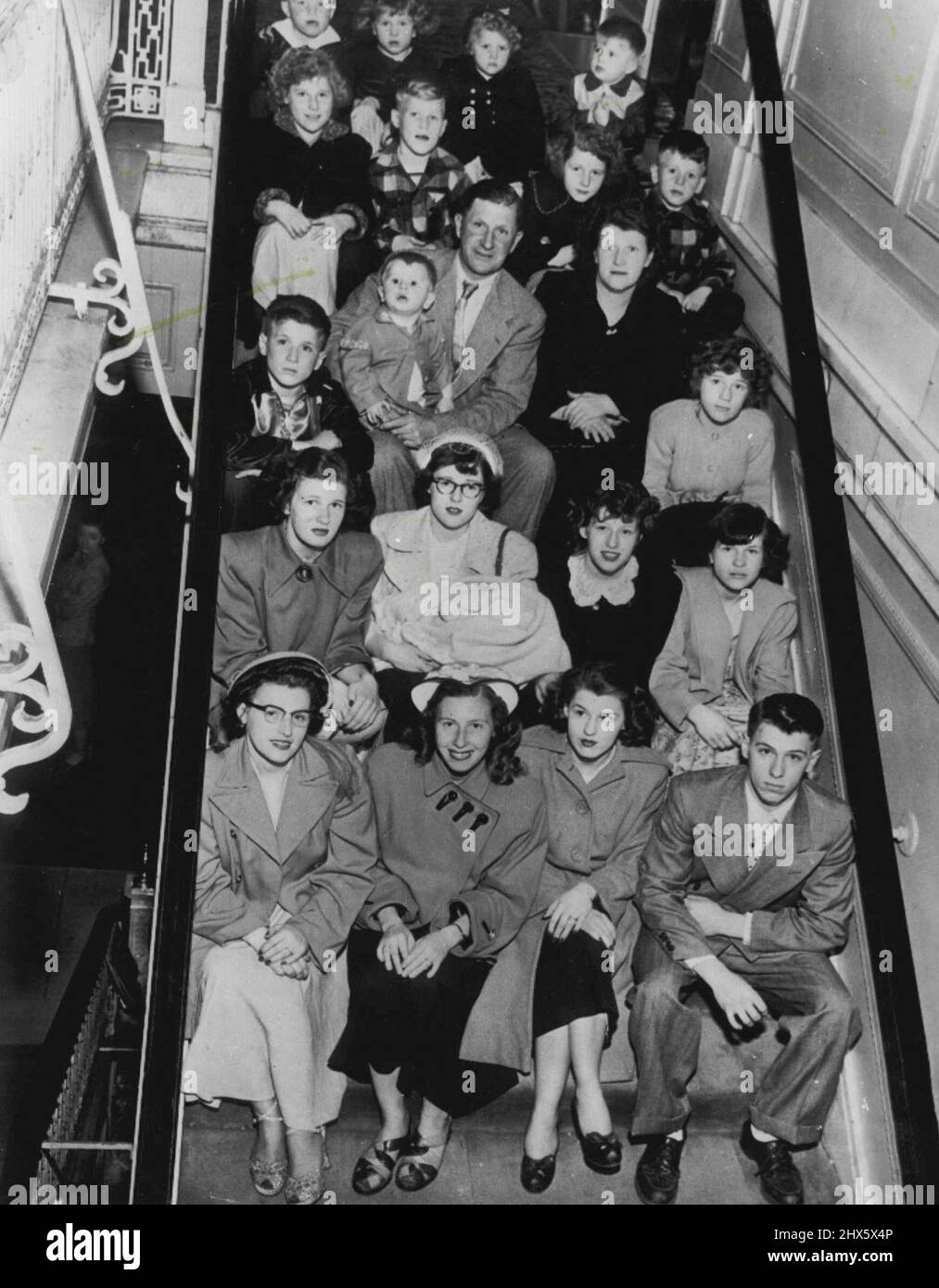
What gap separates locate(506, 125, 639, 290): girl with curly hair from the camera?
13.8ft

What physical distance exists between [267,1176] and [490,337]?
2174 millimetres

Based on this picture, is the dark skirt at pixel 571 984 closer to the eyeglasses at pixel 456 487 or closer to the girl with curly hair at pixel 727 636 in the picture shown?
the girl with curly hair at pixel 727 636

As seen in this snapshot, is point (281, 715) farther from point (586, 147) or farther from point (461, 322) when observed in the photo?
point (586, 147)


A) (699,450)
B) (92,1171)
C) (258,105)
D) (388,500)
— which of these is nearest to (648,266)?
(699,450)

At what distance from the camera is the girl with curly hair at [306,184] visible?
398 centimetres

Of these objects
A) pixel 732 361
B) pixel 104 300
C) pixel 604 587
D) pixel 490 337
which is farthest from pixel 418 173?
pixel 604 587

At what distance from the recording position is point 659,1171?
9.41ft

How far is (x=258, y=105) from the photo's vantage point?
4598 millimetres

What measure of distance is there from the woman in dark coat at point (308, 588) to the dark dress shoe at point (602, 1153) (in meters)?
1.00

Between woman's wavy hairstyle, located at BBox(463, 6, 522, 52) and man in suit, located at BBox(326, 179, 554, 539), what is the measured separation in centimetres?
98

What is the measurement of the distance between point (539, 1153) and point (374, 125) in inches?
124

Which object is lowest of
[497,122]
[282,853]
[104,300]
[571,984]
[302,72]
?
[571,984]

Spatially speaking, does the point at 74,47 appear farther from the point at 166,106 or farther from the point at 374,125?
the point at 166,106
